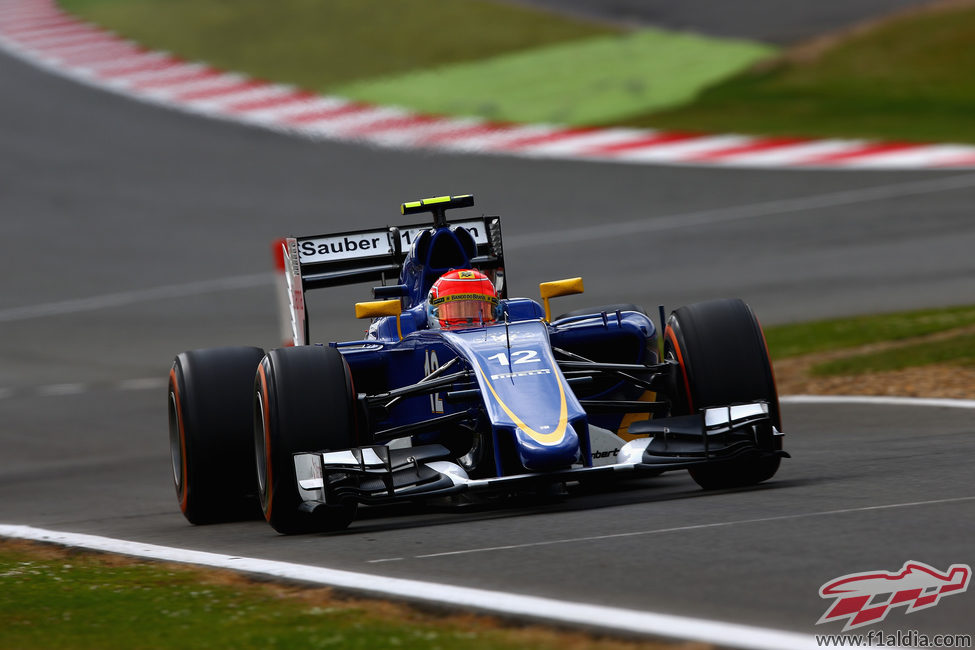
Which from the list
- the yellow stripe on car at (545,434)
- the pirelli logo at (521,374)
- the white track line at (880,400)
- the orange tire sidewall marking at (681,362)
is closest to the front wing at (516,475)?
the yellow stripe on car at (545,434)

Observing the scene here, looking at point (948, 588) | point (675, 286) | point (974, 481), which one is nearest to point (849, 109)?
point (675, 286)

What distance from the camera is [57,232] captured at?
2298 centimetres

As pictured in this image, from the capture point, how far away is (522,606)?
5.48 m

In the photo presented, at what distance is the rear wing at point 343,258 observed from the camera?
33.9ft

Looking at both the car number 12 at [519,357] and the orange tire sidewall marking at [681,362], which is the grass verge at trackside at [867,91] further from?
the car number 12 at [519,357]

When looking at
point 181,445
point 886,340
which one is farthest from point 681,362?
point 886,340

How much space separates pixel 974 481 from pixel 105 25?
2873 centimetres

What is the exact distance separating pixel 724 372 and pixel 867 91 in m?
17.9

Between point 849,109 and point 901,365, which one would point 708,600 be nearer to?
point 901,365

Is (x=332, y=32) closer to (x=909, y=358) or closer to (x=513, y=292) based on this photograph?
(x=513, y=292)

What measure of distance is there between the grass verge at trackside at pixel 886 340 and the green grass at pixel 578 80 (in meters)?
11.2

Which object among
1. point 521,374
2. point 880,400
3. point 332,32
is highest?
point 332,32

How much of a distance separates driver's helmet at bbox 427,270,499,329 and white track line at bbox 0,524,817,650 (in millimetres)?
2264

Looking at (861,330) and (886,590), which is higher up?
(861,330)
